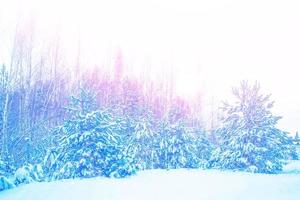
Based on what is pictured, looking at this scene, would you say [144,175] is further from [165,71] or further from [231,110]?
[165,71]

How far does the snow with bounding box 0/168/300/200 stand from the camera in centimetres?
912

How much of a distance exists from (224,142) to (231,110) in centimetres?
195

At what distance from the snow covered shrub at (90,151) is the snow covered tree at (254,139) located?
6.80 m

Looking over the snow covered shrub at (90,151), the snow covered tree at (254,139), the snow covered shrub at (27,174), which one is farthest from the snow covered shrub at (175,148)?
the snow covered shrub at (27,174)

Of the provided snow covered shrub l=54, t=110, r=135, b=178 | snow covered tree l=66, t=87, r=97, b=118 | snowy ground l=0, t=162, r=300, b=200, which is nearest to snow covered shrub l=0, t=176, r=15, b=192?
snowy ground l=0, t=162, r=300, b=200

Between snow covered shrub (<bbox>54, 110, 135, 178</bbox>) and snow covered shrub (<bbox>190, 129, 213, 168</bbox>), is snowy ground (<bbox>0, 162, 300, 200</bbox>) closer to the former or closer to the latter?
snow covered shrub (<bbox>54, 110, 135, 178</bbox>)

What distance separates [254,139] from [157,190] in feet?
29.2

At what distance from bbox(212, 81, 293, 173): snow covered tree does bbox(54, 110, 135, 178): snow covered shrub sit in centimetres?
680

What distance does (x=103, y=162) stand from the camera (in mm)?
12883

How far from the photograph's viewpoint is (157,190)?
33.7 feet

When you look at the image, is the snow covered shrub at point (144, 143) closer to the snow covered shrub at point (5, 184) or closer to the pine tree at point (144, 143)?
the pine tree at point (144, 143)

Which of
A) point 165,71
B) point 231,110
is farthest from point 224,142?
point 165,71

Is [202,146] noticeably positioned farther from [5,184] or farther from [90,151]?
[5,184]

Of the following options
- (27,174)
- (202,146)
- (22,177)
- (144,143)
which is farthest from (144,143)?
(22,177)
